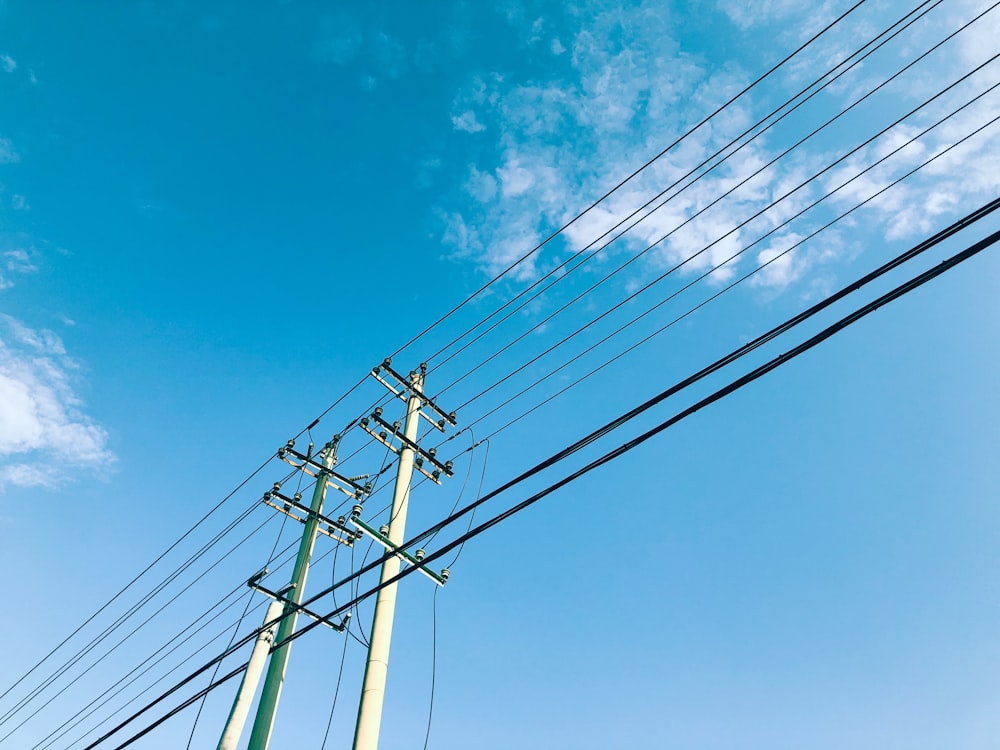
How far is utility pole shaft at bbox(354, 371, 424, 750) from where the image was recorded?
7688 mm

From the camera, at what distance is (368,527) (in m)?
9.95

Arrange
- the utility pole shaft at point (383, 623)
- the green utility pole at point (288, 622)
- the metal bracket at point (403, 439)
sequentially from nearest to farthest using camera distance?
the utility pole shaft at point (383, 623), the green utility pole at point (288, 622), the metal bracket at point (403, 439)

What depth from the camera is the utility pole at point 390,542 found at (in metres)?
7.83

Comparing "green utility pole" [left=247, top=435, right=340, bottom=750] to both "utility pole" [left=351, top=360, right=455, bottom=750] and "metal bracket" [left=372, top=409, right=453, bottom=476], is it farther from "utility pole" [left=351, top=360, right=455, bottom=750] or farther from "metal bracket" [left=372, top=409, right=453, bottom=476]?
"metal bracket" [left=372, top=409, right=453, bottom=476]

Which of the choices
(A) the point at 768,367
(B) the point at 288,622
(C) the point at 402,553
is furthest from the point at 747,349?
(B) the point at 288,622

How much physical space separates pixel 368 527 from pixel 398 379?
3.65m

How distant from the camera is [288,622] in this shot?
11570 mm

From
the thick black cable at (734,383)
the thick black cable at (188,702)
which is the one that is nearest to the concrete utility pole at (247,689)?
the thick black cable at (188,702)

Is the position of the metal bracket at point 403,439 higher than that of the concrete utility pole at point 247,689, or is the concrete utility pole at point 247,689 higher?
the metal bracket at point 403,439

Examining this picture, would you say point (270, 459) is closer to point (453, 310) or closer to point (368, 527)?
point (368, 527)

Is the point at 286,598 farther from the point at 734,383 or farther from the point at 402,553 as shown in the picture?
the point at 734,383

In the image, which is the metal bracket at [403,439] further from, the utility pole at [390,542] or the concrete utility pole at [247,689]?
the concrete utility pole at [247,689]

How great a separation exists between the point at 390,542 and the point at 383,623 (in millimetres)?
1484

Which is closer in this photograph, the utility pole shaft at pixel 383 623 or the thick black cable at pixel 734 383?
the thick black cable at pixel 734 383
